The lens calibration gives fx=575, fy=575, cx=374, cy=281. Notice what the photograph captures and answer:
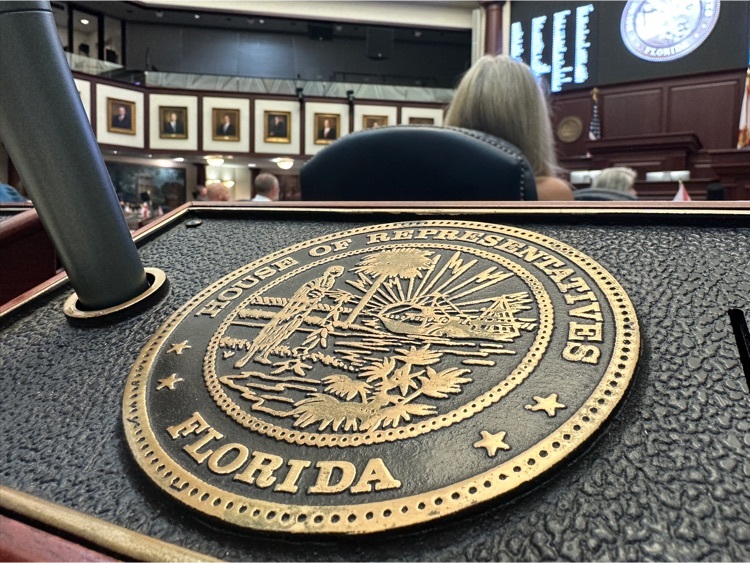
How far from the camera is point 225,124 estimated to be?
8766mm

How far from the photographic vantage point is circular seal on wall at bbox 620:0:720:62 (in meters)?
6.43

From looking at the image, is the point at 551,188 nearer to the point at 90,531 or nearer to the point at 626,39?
the point at 90,531

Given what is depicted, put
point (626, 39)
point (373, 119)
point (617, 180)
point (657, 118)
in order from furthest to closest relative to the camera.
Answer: point (373, 119)
point (657, 118)
point (626, 39)
point (617, 180)

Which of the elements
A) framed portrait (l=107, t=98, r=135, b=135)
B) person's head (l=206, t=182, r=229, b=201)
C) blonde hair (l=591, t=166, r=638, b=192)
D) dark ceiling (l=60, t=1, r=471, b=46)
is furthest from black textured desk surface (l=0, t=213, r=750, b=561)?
dark ceiling (l=60, t=1, r=471, b=46)

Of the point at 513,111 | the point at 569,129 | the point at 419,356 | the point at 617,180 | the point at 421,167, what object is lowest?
the point at 419,356

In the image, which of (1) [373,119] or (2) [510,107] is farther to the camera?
(1) [373,119]

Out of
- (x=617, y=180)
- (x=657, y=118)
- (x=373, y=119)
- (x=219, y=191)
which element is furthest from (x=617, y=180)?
(x=373, y=119)

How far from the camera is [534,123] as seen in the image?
1293 mm

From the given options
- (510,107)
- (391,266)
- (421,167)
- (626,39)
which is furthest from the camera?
(626,39)

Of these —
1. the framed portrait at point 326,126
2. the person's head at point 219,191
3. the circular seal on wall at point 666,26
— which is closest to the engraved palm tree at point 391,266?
the person's head at point 219,191

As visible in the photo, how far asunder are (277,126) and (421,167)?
831 cm

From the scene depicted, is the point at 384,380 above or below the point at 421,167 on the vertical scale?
below

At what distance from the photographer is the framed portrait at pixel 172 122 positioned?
859 cm

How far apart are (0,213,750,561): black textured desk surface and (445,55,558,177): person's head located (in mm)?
620
